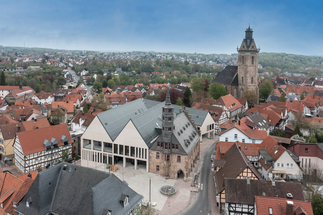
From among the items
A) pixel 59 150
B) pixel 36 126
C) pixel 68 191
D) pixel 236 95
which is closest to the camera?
pixel 68 191

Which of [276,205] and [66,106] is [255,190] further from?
[66,106]

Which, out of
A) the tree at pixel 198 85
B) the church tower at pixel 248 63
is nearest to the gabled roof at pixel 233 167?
the church tower at pixel 248 63

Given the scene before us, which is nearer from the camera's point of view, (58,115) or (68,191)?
(68,191)

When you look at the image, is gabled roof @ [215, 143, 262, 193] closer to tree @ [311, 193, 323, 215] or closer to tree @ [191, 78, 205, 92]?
tree @ [311, 193, 323, 215]

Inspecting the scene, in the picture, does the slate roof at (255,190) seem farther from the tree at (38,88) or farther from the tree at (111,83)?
the tree at (111,83)

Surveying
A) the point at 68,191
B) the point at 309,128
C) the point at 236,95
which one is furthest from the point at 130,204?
the point at 236,95

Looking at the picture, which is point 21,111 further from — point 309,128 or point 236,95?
point 309,128

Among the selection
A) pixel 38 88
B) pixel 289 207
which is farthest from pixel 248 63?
pixel 38 88

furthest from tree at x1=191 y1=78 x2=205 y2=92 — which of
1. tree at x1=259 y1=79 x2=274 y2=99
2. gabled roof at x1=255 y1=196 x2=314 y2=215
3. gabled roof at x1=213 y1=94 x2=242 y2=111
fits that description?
gabled roof at x1=255 y1=196 x2=314 y2=215
